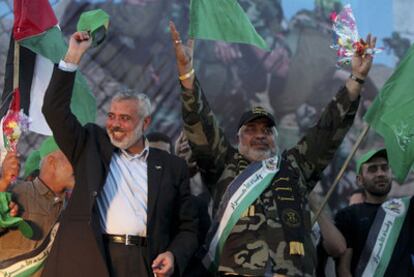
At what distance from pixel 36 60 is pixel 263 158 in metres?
1.67

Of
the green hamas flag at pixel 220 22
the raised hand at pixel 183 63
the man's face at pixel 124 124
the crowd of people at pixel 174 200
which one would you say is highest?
the green hamas flag at pixel 220 22

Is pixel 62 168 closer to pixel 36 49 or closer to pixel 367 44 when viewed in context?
pixel 36 49

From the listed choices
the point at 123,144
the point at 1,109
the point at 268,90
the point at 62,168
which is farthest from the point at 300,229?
the point at 268,90

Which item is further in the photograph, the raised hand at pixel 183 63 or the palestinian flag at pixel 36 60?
the palestinian flag at pixel 36 60

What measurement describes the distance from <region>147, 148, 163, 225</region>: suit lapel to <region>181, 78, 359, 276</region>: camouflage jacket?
31 centimetres

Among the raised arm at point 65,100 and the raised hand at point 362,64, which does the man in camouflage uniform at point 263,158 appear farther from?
the raised arm at point 65,100

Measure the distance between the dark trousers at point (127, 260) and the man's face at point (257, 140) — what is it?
86 cm

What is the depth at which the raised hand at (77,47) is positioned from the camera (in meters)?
3.48

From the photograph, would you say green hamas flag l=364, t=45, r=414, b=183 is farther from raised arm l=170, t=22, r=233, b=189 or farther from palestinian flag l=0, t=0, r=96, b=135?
palestinian flag l=0, t=0, r=96, b=135

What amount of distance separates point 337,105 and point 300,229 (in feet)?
2.40

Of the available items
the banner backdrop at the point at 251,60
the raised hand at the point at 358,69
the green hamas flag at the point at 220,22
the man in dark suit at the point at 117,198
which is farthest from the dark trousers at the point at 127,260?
the banner backdrop at the point at 251,60

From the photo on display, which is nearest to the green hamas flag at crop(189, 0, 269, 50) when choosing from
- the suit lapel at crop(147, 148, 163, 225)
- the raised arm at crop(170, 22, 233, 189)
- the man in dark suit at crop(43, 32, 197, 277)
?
the raised arm at crop(170, 22, 233, 189)

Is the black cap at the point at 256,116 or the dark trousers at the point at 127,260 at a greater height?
the black cap at the point at 256,116

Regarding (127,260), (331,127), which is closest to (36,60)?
(127,260)
